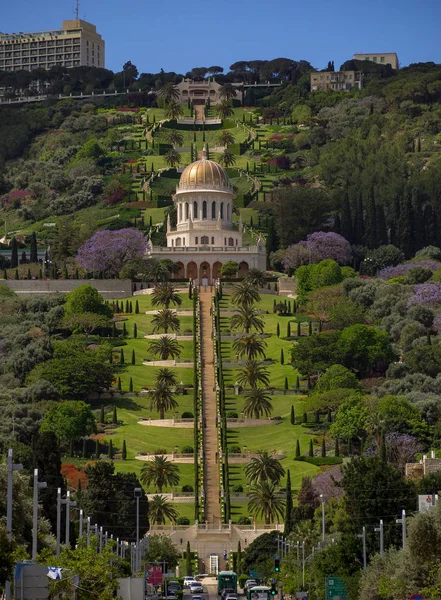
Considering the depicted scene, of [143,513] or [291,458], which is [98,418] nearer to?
[291,458]

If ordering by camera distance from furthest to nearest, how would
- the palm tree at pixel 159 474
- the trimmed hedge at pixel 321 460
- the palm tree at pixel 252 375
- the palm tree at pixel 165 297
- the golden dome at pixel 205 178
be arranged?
the golden dome at pixel 205 178 → the palm tree at pixel 165 297 → the palm tree at pixel 252 375 → the trimmed hedge at pixel 321 460 → the palm tree at pixel 159 474

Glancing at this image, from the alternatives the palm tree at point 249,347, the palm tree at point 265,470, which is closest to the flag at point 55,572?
the palm tree at point 265,470

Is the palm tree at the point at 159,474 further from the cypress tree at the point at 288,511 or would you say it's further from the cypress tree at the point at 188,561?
the cypress tree at the point at 288,511

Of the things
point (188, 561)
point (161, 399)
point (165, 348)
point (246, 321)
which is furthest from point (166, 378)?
point (188, 561)

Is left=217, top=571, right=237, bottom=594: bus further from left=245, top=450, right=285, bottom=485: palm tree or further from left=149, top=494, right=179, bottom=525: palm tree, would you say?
left=245, top=450, right=285, bottom=485: palm tree

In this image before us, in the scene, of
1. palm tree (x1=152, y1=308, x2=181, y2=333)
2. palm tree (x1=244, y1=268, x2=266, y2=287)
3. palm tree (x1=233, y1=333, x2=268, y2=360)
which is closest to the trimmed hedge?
palm tree (x1=233, y1=333, x2=268, y2=360)

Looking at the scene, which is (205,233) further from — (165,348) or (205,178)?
(165,348)
